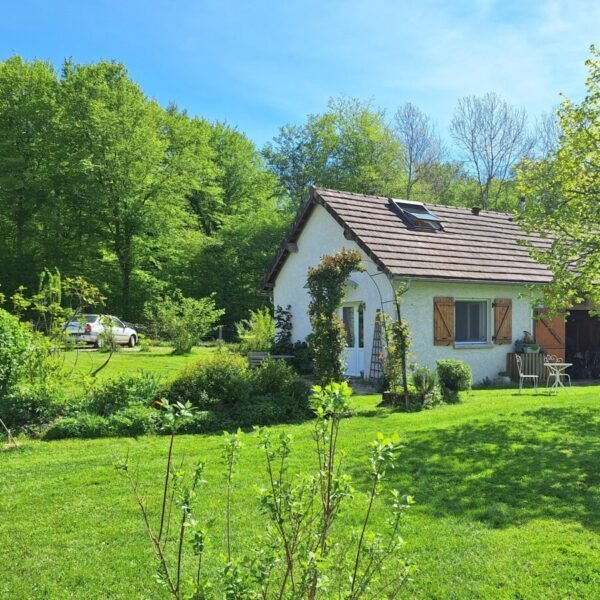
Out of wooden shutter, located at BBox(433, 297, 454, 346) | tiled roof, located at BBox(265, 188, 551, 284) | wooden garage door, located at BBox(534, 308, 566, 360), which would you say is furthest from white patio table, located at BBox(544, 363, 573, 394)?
tiled roof, located at BBox(265, 188, 551, 284)

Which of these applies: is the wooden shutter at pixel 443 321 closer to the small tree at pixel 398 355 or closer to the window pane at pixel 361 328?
the window pane at pixel 361 328

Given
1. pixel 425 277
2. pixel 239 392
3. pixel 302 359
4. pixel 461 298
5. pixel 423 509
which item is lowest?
pixel 423 509

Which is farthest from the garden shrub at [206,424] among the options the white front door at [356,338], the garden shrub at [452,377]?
the white front door at [356,338]

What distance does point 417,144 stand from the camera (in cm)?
4012

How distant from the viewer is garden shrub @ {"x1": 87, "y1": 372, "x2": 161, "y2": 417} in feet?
30.4

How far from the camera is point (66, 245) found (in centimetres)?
3291

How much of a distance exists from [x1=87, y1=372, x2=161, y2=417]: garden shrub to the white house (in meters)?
6.69

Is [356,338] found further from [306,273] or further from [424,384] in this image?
[424,384]

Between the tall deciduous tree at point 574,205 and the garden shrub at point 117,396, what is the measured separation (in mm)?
7764

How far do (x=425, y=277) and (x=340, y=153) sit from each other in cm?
2801

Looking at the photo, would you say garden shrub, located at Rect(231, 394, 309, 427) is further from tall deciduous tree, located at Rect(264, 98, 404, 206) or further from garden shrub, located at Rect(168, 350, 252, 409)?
tall deciduous tree, located at Rect(264, 98, 404, 206)

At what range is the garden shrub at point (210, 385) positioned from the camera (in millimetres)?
9781

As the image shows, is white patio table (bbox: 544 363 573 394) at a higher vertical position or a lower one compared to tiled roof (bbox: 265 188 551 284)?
lower

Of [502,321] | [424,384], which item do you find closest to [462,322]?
[502,321]
